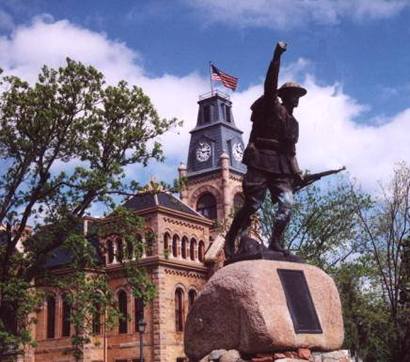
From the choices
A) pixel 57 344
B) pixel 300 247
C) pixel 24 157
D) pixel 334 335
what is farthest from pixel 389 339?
pixel 57 344

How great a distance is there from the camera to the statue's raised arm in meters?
7.86

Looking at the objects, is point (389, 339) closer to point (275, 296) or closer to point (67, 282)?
point (67, 282)

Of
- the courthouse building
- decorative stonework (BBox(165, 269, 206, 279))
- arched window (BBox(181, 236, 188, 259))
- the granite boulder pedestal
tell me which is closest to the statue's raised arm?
the granite boulder pedestal

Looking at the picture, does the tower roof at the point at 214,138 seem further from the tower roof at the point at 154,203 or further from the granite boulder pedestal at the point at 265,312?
the granite boulder pedestal at the point at 265,312

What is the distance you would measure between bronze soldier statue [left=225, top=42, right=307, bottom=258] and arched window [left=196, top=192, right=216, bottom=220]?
45.0 m

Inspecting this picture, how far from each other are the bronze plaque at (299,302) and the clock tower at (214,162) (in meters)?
43.3

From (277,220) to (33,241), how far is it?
14064mm

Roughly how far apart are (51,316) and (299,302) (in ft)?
125

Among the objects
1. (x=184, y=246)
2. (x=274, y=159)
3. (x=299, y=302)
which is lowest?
(x=299, y=302)

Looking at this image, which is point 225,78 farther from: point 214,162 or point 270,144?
point 270,144

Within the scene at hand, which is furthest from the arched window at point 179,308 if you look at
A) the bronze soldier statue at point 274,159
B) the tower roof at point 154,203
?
the bronze soldier statue at point 274,159

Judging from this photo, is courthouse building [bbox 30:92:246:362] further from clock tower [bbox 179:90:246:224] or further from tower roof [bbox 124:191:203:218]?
clock tower [bbox 179:90:246:224]

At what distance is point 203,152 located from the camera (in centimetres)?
5703

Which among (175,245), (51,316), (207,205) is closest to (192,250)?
(175,245)
